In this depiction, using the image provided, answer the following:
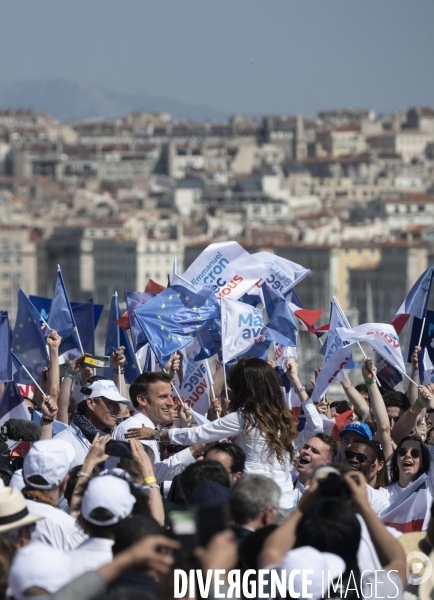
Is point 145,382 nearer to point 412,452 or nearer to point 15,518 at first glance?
point 412,452

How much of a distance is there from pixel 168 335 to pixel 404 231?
3343 inches

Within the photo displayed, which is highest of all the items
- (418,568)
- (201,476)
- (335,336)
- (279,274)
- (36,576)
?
(279,274)

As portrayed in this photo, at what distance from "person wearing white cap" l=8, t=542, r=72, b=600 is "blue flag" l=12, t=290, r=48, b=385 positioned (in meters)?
4.26

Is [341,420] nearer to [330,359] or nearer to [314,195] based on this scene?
[330,359]

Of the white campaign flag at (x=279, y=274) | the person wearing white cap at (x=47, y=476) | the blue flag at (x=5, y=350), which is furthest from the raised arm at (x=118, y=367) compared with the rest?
the person wearing white cap at (x=47, y=476)

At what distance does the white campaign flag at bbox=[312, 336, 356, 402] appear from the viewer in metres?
8.42

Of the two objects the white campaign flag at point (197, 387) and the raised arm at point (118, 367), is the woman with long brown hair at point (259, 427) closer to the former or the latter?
the raised arm at point (118, 367)

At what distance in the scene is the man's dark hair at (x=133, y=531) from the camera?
5113 mm

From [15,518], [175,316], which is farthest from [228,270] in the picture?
[15,518]

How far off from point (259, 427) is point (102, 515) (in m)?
1.41

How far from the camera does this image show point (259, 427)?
665cm

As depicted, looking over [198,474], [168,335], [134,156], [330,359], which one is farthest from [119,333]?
[134,156]

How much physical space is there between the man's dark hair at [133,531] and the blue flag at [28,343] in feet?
13.2

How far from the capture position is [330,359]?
8.76 m
